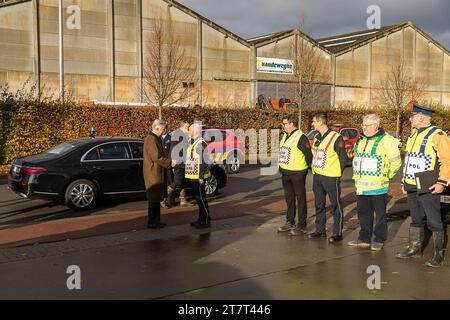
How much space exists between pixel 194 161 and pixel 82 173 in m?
2.96

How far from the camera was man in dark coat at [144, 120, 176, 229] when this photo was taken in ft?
26.9

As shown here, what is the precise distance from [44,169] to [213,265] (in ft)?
17.1

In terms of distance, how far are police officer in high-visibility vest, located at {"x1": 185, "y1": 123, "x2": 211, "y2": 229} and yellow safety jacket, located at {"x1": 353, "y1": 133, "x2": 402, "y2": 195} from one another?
2.77 metres

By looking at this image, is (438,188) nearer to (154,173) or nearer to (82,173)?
(154,173)

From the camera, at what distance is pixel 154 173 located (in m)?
8.25

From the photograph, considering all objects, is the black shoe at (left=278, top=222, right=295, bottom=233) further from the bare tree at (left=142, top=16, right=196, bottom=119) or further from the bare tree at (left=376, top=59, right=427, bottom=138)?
the bare tree at (left=376, top=59, right=427, bottom=138)

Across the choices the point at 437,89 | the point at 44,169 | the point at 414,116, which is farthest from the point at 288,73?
the point at 414,116

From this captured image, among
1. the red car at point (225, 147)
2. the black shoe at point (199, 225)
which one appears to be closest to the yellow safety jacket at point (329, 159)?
the black shoe at point (199, 225)

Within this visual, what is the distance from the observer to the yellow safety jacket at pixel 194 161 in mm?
8523

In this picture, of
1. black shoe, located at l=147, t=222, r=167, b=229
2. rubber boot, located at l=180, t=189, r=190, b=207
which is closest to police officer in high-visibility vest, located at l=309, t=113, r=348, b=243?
black shoe, located at l=147, t=222, r=167, b=229

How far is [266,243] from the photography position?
731 cm

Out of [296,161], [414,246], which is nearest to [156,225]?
[296,161]

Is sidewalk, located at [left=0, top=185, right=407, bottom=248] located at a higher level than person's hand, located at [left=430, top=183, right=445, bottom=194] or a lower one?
lower
